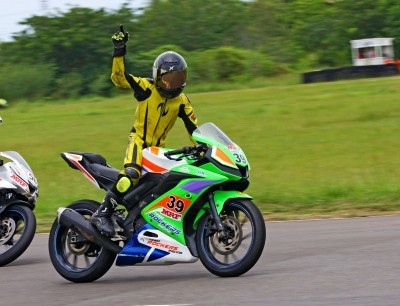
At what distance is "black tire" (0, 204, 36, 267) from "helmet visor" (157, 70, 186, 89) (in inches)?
80.1

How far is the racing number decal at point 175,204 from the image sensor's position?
7.72m

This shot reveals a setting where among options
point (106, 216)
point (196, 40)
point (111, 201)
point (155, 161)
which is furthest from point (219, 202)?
point (196, 40)

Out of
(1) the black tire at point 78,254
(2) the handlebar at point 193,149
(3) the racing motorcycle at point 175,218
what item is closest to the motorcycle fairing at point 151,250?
(3) the racing motorcycle at point 175,218

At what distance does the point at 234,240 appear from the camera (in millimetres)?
7473

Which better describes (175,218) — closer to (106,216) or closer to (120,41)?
(106,216)

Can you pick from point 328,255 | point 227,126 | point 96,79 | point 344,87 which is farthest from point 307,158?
point 96,79

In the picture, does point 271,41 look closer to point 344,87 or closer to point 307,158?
point 344,87

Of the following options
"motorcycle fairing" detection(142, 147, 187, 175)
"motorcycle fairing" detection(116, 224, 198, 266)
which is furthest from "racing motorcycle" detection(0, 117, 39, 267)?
"motorcycle fairing" detection(142, 147, 187, 175)

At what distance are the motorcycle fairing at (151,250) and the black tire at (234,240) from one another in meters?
0.17

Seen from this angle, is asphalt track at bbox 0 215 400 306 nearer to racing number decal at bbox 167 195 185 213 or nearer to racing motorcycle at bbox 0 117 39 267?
racing motorcycle at bbox 0 117 39 267

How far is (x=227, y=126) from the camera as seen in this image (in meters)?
27.0

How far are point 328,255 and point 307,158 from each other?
1156 cm

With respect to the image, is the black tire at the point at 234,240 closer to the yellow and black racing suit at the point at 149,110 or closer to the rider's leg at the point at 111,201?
the rider's leg at the point at 111,201

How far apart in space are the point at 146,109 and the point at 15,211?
1.85m
